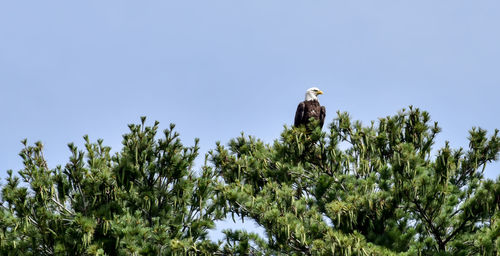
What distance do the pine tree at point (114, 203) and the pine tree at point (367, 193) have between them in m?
0.94

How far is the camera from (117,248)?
9180 mm

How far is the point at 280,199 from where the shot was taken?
915 centimetres

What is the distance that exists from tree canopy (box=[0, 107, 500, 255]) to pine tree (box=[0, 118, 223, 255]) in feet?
0.06

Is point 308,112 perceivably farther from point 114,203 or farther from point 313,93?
point 114,203

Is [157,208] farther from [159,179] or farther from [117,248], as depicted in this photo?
[117,248]

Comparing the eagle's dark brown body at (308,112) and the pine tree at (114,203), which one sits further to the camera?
the eagle's dark brown body at (308,112)

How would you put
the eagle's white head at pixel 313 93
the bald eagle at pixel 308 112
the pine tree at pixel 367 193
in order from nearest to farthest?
the pine tree at pixel 367 193 → the bald eagle at pixel 308 112 → the eagle's white head at pixel 313 93

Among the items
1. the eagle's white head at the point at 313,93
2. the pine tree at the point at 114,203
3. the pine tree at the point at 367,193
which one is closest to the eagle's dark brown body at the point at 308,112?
the eagle's white head at the point at 313,93

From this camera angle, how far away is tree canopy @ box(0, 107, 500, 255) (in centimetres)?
845

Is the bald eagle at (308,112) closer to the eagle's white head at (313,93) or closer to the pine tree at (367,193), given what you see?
the eagle's white head at (313,93)

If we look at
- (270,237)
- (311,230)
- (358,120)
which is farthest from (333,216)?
(358,120)

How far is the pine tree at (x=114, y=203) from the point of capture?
8922 millimetres

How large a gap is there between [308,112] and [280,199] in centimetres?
459

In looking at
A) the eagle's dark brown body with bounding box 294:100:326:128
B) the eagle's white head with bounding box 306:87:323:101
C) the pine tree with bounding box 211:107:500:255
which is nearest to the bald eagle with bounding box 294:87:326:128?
the eagle's dark brown body with bounding box 294:100:326:128
